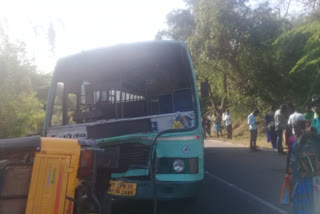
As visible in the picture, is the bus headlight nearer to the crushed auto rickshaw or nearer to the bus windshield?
the bus windshield

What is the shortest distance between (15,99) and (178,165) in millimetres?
11401

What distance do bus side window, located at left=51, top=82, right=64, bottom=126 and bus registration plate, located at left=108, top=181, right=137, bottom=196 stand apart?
191 cm

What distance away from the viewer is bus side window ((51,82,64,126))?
585 centimetres

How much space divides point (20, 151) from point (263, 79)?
1774cm

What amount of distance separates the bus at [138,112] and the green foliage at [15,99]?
8479mm

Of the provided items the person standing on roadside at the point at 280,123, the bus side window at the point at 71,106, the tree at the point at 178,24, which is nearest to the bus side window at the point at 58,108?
the bus side window at the point at 71,106

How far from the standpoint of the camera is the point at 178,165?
4703 mm

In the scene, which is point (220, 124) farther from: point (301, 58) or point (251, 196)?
point (251, 196)

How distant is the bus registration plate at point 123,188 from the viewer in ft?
15.1

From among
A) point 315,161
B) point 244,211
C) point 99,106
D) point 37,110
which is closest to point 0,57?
point 37,110

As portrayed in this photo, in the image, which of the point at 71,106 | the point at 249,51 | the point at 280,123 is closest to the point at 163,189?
the point at 71,106


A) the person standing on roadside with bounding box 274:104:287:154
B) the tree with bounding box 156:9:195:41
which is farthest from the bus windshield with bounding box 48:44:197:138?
the tree with bounding box 156:9:195:41

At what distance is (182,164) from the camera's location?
471 cm

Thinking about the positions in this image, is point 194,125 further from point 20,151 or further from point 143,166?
point 20,151
